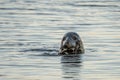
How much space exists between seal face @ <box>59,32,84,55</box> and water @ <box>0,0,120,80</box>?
0.26m

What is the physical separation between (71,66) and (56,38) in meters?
5.90

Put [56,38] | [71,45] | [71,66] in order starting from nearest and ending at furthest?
[71,66], [71,45], [56,38]

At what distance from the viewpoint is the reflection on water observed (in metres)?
18.4

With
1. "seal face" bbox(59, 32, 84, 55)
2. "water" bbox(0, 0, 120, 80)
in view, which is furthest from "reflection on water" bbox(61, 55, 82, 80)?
"seal face" bbox(59, 32, 84, 55)

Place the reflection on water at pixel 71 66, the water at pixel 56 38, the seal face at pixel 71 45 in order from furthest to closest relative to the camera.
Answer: the seal face at pixel 71 45
the water at pixel 56 38
the reflection on water at pixel 71 66

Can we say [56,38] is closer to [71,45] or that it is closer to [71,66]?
[71,45]

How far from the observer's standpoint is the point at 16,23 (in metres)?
30.8

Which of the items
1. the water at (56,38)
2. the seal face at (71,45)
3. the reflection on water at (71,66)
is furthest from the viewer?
the seal face at (71,45)

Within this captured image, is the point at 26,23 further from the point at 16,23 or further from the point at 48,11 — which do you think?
the point at 48,11

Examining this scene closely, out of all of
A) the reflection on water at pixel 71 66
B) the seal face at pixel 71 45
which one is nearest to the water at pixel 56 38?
the reflection on water at pixel 71 66

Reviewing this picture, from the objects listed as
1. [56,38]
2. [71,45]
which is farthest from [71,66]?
[56,38]

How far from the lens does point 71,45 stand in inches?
888

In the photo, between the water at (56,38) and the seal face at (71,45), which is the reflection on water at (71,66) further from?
the seal face at (71,45)

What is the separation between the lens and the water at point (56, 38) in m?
19.0
